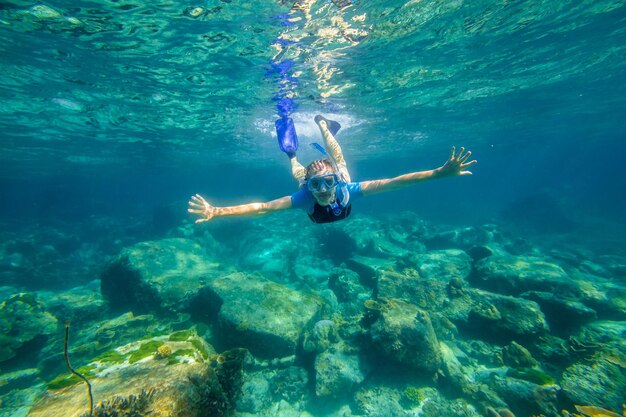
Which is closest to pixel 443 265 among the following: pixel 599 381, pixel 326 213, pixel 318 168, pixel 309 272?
pixel 309 272

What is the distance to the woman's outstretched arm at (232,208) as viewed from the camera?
529cm

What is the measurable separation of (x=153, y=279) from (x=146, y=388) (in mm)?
7753

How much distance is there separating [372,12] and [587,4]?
866cm

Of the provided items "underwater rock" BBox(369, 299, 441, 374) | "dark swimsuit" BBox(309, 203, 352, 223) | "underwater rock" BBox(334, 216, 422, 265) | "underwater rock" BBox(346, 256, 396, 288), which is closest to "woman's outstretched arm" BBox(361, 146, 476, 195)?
"dark swimsuit" BBox(309, 203, 352, 223)

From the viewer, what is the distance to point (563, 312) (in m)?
7.78

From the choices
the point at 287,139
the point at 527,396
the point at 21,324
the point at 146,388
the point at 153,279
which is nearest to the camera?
the point at 146,388

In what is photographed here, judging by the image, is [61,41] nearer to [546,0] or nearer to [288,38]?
[288,38]

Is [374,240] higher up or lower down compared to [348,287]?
higher up

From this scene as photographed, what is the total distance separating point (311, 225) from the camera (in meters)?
20.6

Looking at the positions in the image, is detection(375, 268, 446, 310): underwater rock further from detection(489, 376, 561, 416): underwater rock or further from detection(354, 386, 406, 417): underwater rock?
detection(489, 376, 561, 416): underwater rock

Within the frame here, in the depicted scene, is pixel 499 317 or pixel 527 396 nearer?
pixel 527 396

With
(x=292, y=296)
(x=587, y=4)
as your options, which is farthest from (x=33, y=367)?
(x=587, y=4)

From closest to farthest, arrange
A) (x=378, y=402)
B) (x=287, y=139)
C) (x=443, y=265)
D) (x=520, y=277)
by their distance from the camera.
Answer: (x=378, y=402) < (x=520, y=277) < (x=287, y=139) < (x=443, y=265)

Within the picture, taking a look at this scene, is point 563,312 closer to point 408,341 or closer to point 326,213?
point 408,341
